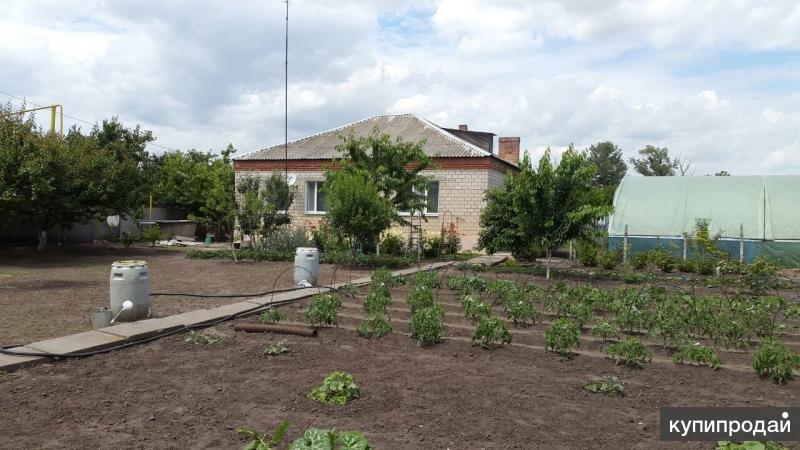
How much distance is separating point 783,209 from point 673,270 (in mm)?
4709

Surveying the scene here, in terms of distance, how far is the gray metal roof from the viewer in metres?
20.7

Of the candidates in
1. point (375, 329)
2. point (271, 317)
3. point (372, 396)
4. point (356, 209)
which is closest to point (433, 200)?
point (356, 209)

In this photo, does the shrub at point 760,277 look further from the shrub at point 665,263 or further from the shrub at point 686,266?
the shrub at point 665,263

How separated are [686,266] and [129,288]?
1189 centimetres

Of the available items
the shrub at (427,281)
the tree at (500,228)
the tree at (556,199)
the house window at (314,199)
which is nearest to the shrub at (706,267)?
the tree at (556,199)

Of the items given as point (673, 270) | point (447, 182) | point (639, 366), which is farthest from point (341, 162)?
point (639, 366)

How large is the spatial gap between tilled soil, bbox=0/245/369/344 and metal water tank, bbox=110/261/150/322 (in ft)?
1.70

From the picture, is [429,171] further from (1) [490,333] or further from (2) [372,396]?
(2) [372,396]

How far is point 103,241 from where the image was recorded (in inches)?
890

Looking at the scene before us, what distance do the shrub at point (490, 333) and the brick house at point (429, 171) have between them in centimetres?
1233

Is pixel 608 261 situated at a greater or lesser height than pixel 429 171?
lesser

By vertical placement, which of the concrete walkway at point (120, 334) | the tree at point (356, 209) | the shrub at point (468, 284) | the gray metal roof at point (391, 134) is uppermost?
the gray metal roof at point (391, 134)

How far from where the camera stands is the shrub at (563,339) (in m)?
5.66

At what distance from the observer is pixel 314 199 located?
2266cm
